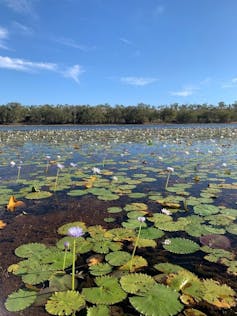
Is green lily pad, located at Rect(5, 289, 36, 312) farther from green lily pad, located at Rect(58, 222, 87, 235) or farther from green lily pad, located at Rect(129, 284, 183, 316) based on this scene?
green lily pad, located at Rect(58, 222, 87, 235)

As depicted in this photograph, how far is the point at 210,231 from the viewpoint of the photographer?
3.23 meters

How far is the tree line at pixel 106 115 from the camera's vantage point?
2237 inches

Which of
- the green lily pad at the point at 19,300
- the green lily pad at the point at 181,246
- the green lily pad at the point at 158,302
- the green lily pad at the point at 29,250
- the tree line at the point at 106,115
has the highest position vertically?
the tree line at the point at 106,115

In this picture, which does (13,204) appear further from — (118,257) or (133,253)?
(133,253)

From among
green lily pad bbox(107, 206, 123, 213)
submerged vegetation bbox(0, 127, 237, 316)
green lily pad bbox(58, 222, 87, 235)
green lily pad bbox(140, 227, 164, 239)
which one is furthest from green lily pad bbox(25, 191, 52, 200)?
green lily pad bbox(140, 227, 164, 239)

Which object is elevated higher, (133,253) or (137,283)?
(133,253)

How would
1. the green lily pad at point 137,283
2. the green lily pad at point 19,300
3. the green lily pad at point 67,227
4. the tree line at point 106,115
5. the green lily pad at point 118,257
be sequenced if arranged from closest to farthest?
the green lily pad at point 19,300, the green lily pad at point 137,283, the green lily pad at point 118,257, the green lily pad at point 67,227, the tree line at point 106,115

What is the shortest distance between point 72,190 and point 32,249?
2368 millimetres

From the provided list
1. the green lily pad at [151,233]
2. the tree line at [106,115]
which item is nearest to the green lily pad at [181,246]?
the green lily pad at [151,233]

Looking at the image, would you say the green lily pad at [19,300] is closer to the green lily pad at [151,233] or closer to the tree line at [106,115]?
the green lily pad at [151,233]

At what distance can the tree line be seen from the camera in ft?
186

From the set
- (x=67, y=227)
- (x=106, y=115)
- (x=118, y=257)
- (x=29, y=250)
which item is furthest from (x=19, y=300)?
(x=106, y=115)

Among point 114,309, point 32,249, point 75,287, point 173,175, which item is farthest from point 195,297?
point 173,175

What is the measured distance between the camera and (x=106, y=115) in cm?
6006
